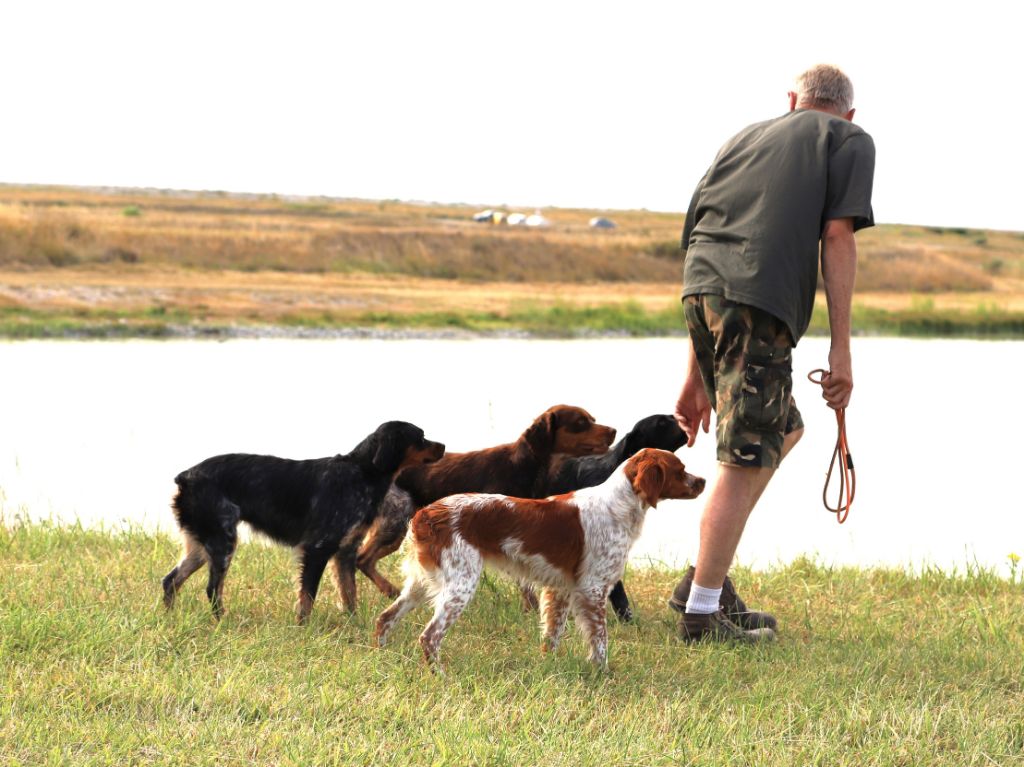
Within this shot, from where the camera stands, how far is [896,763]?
4.22 m

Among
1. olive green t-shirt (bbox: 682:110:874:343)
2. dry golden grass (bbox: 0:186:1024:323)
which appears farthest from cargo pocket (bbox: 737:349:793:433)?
dry golden grass (bbox: 0:186:1024:323)

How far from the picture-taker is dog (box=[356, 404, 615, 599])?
6.17 m

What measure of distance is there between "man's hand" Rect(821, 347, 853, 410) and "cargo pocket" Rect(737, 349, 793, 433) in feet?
0.61

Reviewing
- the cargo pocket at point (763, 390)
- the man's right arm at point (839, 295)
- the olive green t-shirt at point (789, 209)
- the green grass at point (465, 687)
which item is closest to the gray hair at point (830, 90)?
the olive green t-shirt at point (789, 209)

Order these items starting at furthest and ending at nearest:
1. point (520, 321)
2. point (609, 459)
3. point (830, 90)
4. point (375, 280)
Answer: point (375, 280)
point (520, 321)
point (609, 459)
point (830, 90)

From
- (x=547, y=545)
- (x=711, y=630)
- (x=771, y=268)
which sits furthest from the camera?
(x=711, y=630)

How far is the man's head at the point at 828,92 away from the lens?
5.45m

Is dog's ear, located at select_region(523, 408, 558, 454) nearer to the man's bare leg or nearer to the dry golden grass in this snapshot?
the man's bare leg

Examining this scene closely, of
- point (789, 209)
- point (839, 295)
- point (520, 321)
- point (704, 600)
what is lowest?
point (520, 321)

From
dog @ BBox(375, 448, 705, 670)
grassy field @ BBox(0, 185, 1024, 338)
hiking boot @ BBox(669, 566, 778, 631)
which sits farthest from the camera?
grassy field @ BBox(0, 185, 1024, 338)

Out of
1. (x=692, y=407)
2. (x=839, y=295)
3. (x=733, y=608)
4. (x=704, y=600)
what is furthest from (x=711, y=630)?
(x=839, y=295)

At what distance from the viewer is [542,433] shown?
6.17 metres

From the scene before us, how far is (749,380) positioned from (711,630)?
47.5 inches

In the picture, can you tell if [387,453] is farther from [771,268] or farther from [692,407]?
[771,268]
